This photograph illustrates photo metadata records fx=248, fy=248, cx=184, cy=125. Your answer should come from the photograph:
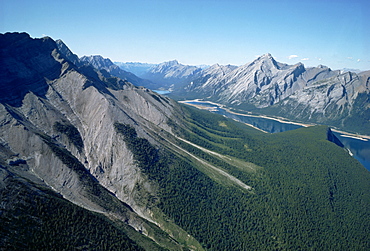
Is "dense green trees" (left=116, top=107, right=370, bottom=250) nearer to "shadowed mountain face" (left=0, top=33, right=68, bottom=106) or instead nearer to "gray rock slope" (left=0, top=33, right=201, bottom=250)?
"gray rock slope" (left=0, top=33, right=201, bottom=250)

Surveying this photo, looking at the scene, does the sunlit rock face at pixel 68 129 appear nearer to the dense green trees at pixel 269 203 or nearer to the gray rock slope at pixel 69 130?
the gray rock slope at pixel 69 130

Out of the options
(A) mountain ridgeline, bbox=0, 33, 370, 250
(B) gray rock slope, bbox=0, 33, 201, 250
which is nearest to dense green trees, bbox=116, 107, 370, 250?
(A) mountain ridgeline, bbox=0, 33, 370, 250

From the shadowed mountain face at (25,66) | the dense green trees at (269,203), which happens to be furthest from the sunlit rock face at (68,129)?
the dense green trees at (269,203)

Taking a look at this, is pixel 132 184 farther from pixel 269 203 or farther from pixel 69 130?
pixel 269 203

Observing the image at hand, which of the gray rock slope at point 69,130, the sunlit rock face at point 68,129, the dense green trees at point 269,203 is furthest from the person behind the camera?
the sunlit rock face at point 68,129

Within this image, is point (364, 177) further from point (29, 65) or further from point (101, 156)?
point (29, 65)

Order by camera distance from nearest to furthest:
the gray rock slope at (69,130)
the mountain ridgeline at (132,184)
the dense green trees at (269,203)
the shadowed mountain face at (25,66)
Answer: the mountain ridgeline at (132,184), the gray rock slope at (69,130), the dense green trees at (269,203), the shadowed mountain face at (25,66)
